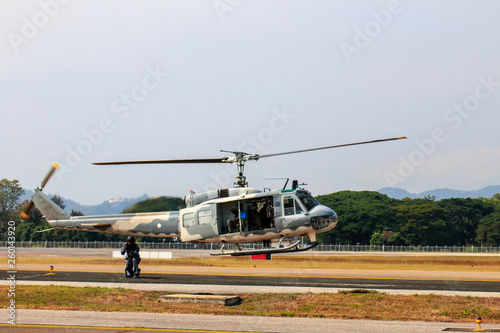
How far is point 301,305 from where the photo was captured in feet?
66.6

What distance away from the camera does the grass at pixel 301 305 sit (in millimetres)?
18222

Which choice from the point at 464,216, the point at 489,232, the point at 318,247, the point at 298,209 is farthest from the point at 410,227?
the point at 298,209

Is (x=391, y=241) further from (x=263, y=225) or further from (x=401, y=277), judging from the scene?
(x=263, y=225)

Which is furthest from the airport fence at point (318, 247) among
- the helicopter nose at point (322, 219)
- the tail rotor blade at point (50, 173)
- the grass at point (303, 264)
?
the helicopter nose at point (322, 219)

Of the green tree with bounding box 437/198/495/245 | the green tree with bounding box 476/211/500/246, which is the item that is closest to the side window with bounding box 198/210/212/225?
the green tree with bounding box 476/211/500/246

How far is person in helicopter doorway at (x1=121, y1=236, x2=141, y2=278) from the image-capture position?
2832 cm

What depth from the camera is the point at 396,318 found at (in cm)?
1752

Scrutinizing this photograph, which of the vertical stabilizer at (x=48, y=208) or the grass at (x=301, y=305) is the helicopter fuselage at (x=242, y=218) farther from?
the vertical stabilizer at (x=48, y=208)

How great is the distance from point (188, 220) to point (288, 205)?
5.11 metres

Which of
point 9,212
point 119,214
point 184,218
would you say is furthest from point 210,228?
point 9,212

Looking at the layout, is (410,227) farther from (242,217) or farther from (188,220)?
(242,217)

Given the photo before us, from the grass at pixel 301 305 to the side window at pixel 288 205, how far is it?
13.3 feet

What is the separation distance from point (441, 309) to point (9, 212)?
Answer: 8770 cm

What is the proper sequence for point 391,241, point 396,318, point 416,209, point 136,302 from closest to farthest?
point 396,318
point 136,302
point 391,241
point 416,209
